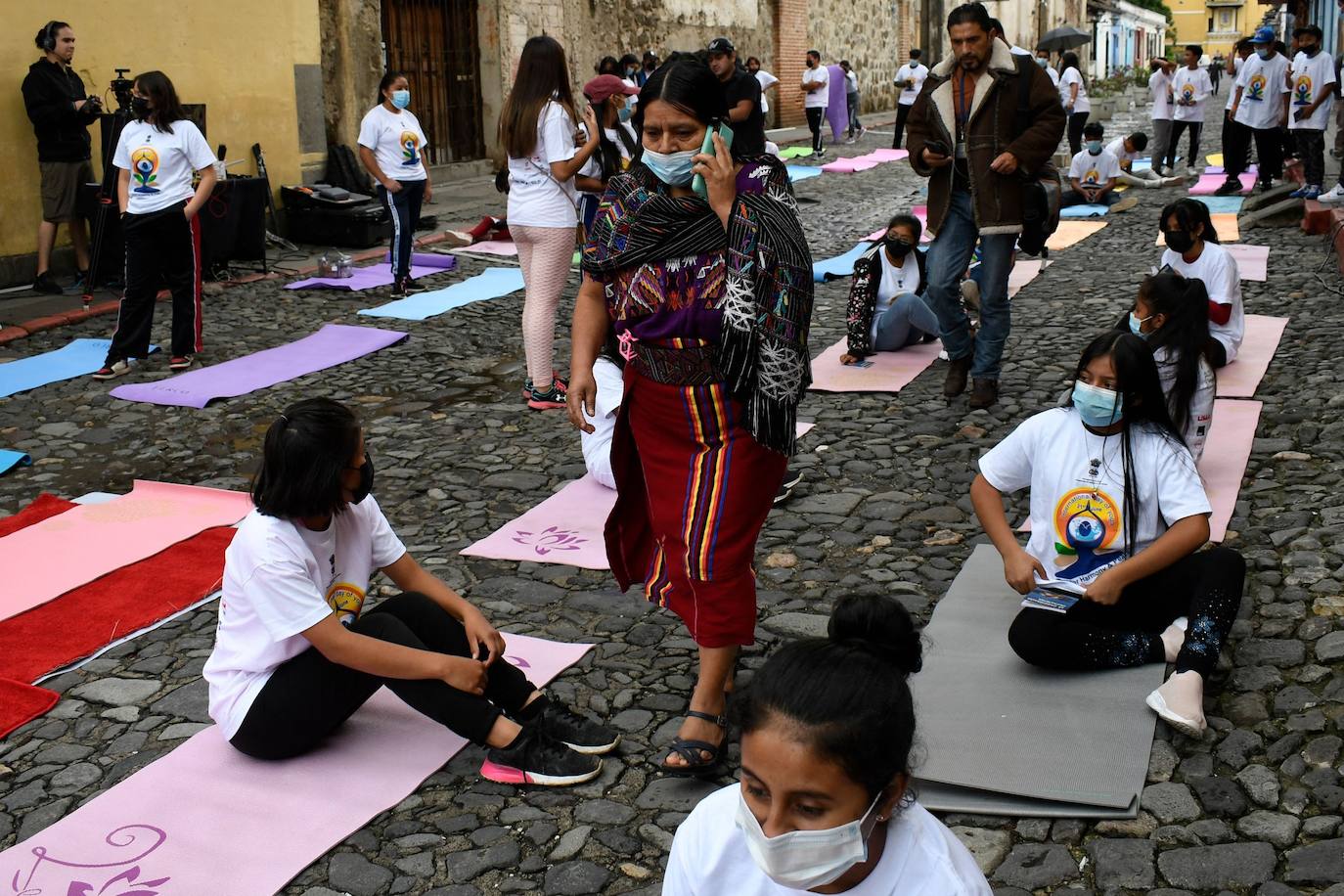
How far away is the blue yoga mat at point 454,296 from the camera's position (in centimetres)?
931

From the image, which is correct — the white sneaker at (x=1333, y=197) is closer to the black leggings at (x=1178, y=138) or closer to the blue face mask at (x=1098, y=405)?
the black leggings at (x=1178, y=138)

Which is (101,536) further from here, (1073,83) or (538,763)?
(1073,83)

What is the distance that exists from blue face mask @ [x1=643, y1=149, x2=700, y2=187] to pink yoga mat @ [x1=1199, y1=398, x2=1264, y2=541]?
2.35 meters

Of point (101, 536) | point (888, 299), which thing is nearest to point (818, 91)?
point (888, 299)

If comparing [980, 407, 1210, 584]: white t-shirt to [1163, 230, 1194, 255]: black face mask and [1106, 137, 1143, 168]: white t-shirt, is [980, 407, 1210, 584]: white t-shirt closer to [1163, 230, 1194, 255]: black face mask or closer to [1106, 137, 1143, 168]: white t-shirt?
[1163, 230, 1194, 255]: black face mask

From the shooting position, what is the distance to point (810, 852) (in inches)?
67.3

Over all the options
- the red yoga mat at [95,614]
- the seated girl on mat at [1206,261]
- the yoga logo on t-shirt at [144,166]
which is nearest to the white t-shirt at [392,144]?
the yoga logo on t-shirt at [144,166]

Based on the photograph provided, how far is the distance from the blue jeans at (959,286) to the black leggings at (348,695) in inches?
146

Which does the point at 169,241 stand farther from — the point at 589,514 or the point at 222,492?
the point at 589,514

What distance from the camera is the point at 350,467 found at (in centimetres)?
314

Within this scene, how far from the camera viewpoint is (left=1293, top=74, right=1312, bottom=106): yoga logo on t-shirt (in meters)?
12.7

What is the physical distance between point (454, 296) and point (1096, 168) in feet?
25.2

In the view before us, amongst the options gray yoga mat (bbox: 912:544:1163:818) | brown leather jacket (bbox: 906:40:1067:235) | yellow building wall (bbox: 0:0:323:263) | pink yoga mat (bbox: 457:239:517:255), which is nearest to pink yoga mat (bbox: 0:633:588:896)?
gray yoga mat (bbox: 912:544:1163:818)

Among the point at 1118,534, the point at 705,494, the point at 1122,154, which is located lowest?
the point at 1118,534
